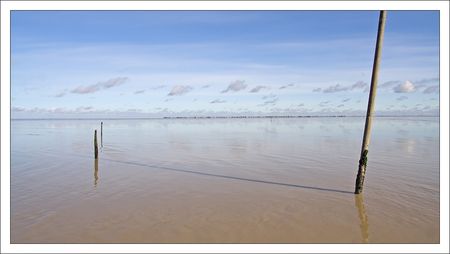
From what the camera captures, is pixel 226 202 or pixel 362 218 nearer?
pixel 362 218

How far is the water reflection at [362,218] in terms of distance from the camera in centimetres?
721

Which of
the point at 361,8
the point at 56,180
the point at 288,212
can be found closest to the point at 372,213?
the point at 288,212

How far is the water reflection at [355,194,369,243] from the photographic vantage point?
23.7 ft

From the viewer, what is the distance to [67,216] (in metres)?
8.53

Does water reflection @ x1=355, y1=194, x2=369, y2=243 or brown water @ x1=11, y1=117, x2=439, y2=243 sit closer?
water reflection @ x1=355, y1=194, x2=369, y2=243

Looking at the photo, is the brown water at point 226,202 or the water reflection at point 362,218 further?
the brown water at point 226,202

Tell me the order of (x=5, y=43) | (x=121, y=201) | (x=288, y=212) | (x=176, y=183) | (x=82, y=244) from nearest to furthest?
(x=82, y=244) < (x=5, y=43) < (x=288, y=212) < (x=121, y=201) < (x=176, y=183)

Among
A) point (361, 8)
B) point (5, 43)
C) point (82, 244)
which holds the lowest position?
point (82, 244)

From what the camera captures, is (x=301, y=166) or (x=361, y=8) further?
(x=301, y=166)

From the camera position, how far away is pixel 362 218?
830 centimetres

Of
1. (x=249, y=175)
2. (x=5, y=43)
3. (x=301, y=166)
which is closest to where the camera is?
(x=5, y=43)

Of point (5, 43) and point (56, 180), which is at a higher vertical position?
point (5, 43)

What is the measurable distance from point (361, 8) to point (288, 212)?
5943 millimetres

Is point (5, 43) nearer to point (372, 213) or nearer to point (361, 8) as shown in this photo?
point (361, 8)
